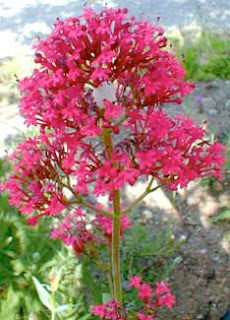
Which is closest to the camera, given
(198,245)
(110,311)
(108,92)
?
(108,92)

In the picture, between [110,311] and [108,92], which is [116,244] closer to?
[110,311]

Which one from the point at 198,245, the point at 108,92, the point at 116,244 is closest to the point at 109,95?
the point at 108,92

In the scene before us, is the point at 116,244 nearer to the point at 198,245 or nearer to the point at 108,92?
the point at 108,92

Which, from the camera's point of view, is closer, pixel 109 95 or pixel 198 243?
pixel 109 95

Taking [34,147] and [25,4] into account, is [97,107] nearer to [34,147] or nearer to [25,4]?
[34,147]

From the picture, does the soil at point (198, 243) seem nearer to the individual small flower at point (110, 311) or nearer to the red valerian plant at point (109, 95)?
the individual small flower at point (110, 311)

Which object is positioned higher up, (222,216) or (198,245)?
(222,216)

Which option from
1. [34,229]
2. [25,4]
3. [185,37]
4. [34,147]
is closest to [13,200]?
[34,147]

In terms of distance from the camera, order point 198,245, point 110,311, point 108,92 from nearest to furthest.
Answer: point 108,92 < point 110,311 < point 198,245

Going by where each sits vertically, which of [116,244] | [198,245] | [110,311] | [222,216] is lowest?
[110,311]
